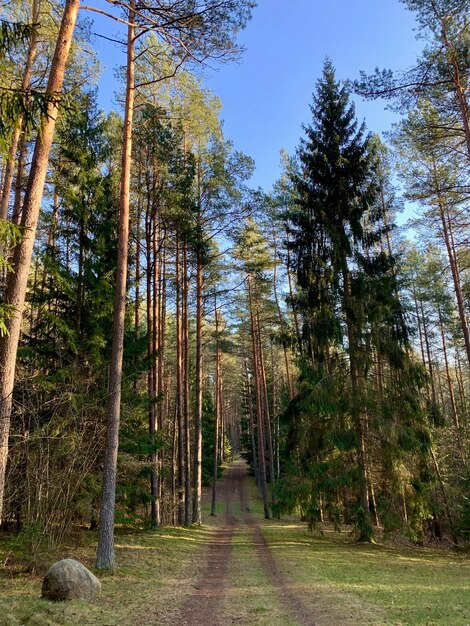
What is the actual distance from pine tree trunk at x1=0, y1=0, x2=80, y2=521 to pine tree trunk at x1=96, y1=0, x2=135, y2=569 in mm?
2031

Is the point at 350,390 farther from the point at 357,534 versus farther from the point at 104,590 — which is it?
the point at 104,590

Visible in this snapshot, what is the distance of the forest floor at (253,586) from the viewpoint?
18.7ft

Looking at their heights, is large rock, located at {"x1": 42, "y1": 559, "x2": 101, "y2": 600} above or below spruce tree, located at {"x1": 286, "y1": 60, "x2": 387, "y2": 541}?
below

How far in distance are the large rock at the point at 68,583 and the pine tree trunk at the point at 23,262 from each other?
58.1 inches

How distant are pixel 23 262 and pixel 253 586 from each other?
23.1 ft

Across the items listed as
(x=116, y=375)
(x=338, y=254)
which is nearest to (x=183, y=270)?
(x=338, y=254)

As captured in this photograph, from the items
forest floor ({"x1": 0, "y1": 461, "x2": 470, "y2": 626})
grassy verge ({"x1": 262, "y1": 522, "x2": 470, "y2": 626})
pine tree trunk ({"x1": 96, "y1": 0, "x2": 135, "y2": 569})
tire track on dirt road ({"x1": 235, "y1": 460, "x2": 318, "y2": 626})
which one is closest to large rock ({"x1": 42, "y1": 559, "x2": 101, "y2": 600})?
forest floor ({"x1": 0, "y1": 461, "x2": 470, "y2": 626})

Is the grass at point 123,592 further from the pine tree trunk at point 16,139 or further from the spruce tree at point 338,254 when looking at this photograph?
the pine tree trunk at point 16,139

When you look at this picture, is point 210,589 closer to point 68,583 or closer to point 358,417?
point 68,583

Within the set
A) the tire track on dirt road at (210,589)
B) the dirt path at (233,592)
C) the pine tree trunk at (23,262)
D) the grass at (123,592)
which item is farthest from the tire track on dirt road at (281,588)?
the pine tree trunk at (23,262)

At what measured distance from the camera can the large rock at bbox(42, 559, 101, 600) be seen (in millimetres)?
6098

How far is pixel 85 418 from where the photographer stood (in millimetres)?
9391

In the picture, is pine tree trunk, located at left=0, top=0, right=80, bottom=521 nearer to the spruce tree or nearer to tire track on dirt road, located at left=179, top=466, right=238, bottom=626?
tire track on dirt road, located at left=179, top=466, right=238, bottom=626

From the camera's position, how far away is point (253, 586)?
771cm
